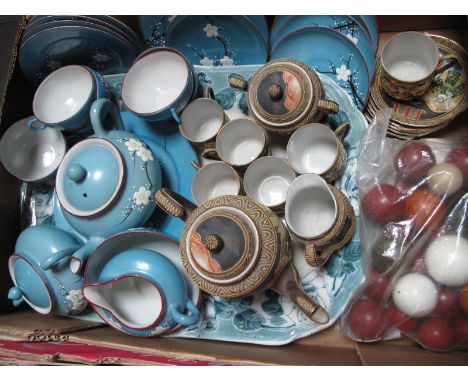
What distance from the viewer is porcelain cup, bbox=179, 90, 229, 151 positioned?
3.59ft

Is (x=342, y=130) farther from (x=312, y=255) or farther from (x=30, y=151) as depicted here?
(x=30, y=151)

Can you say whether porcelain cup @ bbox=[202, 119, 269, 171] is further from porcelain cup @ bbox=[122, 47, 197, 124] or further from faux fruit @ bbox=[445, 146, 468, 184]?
faux fruit @ bbox=[445, 146, 468, 184]

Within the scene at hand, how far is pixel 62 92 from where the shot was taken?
119 centimetres

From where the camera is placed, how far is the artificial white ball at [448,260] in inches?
31.0

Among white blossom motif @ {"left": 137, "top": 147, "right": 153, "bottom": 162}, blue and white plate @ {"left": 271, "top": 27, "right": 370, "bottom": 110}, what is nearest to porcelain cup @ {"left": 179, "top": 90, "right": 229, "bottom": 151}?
white blossom motif @ {"left": 137, "top": 147, "right": 153, "bottom": 162}

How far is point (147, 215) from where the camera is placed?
3.33 ft

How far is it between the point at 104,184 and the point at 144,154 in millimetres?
116

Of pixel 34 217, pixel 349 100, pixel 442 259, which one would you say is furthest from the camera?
pixel 34 217

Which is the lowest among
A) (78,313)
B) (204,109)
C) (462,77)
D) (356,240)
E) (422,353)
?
(78,313)

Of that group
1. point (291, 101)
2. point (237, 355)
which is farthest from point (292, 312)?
point (291, 101)

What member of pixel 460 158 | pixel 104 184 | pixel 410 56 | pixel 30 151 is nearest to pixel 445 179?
pixel 460 158

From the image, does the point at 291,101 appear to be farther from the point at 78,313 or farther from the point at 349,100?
the point at 78,313

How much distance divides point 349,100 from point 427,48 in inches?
8.3

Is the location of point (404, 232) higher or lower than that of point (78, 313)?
higher
